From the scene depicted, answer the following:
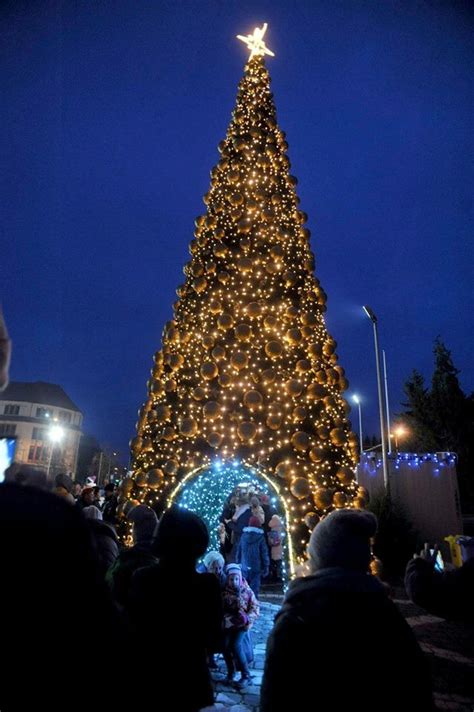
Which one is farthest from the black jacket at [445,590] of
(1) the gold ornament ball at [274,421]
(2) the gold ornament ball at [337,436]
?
(2) the gold ornament ball at [337,436]

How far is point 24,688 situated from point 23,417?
64042 millimetres

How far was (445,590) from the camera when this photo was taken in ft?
9.07

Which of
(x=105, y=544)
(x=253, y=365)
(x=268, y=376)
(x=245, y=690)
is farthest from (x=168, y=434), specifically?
(x=245, y=690)

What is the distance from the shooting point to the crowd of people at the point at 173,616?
0.86 metres

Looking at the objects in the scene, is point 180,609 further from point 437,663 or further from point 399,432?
point 399,432

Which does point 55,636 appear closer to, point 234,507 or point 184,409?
point 184,409

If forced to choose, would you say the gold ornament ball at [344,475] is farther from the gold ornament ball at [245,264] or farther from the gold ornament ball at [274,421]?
the gold ornament ball at [245,264]

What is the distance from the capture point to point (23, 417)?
187 feet

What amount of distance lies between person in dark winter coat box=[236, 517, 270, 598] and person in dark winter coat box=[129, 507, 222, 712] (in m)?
5.80

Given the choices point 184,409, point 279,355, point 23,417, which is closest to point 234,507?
point 184,409

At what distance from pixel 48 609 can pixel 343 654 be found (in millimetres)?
1442

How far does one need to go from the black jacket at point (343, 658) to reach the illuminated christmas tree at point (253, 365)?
5.63 meters

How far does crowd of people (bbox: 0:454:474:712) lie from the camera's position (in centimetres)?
86

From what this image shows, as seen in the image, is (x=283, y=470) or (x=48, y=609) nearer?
(x=48, y=609)
